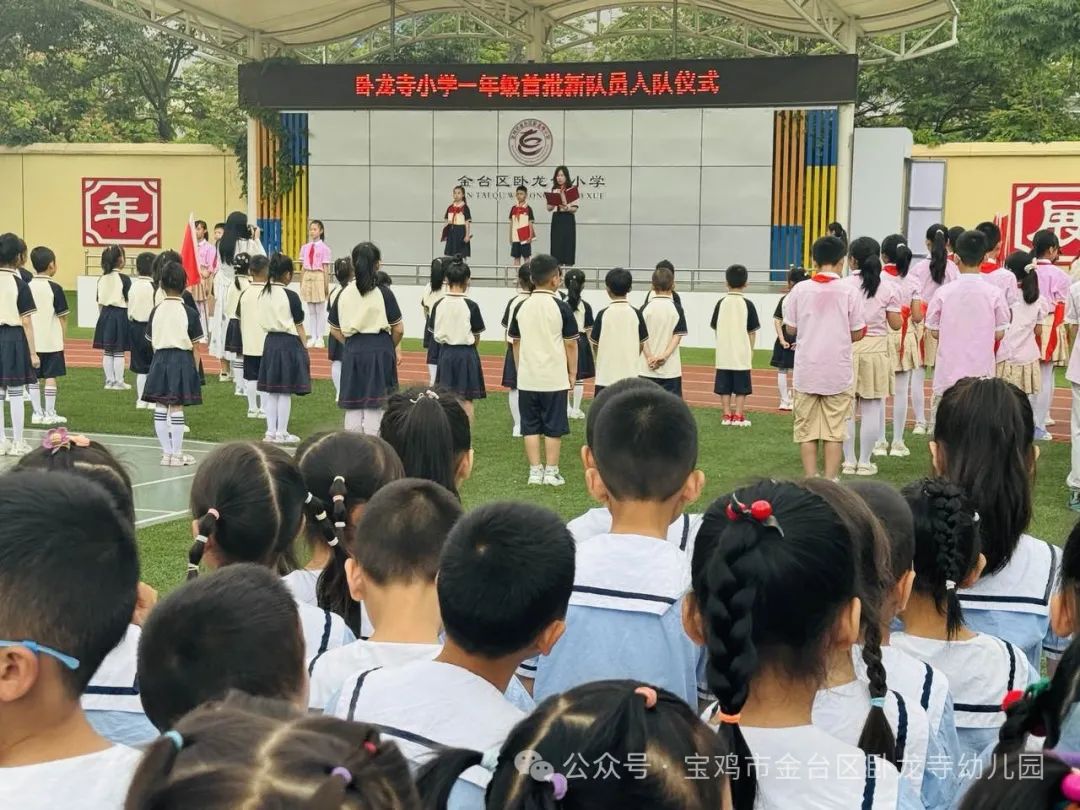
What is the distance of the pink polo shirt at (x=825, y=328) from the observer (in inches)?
314

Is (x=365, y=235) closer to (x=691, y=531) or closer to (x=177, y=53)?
(x=177, y=53)

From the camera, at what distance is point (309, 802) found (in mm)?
1356

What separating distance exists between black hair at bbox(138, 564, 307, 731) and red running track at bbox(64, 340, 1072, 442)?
9634 millimetres

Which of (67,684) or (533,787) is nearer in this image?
(533,787)

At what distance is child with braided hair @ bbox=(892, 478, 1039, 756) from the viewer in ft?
9.01

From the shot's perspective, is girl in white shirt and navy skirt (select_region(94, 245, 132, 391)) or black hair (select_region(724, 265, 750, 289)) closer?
black hair (select_region(724, 265, 750, 289))

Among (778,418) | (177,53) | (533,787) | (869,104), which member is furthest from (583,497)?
(177,53)

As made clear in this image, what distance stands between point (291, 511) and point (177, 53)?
3044 cm

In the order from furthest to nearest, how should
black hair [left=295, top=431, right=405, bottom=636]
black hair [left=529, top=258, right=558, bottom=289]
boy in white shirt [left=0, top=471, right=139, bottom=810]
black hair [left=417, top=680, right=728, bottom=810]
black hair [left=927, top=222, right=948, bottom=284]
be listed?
black hair [left=927, top=222, right=948, bottom=284] → black hair [left=529, top=258, right=558, bottom=289] → black hair [left=295, top=431, right=405, bottom=636] → boy in white shirt [left=0, top=471, right=139, bottom=810] → black hair [left=417, top=680, right=728, bottom=810]

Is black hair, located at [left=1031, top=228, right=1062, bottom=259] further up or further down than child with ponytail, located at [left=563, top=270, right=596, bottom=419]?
further up

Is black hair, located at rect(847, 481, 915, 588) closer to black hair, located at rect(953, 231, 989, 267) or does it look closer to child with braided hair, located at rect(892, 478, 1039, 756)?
child with braided hair, located at rect(892, 478, 1039, 756)

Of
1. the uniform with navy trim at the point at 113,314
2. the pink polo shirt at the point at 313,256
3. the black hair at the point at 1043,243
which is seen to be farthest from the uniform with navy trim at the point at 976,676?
the pink polo shirt at the point at 313,256

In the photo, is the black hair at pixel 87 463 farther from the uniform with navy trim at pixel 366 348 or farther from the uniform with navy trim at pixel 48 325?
the uniform with navy trim at pixel 48 325

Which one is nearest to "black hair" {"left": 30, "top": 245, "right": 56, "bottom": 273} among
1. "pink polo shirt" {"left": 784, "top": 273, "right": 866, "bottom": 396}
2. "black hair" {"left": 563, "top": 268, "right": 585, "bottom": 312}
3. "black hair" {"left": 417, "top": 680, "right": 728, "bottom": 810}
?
"black hair" {"left": 563, "top": 268, "right": 585, "bottom": 312}
